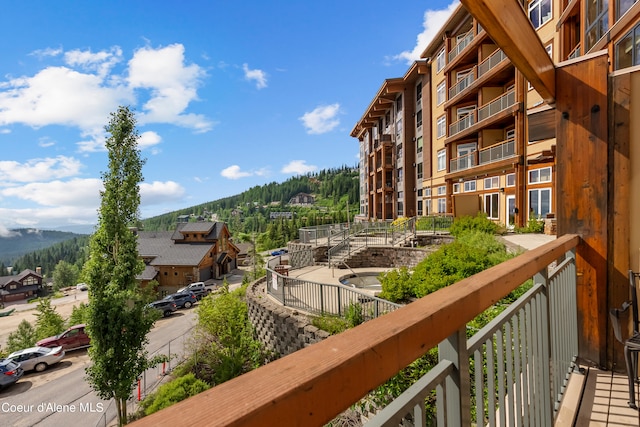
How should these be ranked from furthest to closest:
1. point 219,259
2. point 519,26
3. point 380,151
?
point 219,259 < point 380,151 < point 519,26

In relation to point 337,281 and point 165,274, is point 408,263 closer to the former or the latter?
point 337,281

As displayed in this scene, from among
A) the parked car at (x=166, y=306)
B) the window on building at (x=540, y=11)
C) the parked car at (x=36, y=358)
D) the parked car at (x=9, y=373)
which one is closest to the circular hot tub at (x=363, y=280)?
the window on building at (x=540, y=11)

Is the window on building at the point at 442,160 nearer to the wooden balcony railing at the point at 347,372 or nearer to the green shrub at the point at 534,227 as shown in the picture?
the green shrub at the point at 534,227

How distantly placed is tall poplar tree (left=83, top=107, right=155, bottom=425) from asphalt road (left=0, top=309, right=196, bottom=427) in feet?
6.97

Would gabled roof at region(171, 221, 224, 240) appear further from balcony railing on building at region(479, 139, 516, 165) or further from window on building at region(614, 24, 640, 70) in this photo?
window on building at region(614, 24, 640, 70)

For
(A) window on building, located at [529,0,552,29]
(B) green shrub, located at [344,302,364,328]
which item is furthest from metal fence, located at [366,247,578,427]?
(A) window on building, located at [529,0,552,29]

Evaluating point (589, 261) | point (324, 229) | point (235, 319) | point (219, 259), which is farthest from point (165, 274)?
point (589, 261)

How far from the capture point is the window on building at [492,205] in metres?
20.7

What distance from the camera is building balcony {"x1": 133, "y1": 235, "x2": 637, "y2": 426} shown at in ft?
1.78

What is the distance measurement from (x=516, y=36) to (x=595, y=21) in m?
16.0

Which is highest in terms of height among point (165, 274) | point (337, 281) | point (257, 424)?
point (257, 424)

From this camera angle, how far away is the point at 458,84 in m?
24.0

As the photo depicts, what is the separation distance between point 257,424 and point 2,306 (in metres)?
73.4

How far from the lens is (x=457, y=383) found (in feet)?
3.61
